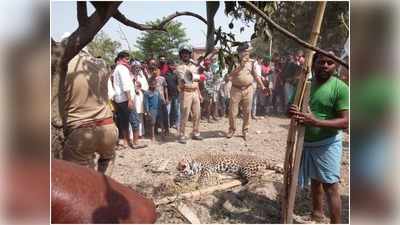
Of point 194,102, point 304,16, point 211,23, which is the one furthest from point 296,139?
point 194,102

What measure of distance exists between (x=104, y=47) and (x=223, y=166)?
1655mm

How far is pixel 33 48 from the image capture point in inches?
122

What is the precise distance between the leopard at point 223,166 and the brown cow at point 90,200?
128 cm

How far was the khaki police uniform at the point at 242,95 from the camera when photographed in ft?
14.7

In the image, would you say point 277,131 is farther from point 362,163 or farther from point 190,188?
point 362,163

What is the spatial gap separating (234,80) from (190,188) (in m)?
1.13

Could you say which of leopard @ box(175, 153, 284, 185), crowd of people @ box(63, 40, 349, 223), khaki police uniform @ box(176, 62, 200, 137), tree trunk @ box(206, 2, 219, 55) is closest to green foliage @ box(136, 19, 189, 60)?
crowd of people @ box(63, 40, 349, 223)

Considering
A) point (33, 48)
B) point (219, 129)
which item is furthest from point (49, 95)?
point (219, 129)

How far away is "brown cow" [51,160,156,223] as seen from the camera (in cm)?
279

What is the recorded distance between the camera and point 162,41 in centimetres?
387

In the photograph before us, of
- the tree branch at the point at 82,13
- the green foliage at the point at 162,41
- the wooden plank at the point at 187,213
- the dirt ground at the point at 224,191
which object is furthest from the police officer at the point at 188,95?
the tree branch at the point at 82,13

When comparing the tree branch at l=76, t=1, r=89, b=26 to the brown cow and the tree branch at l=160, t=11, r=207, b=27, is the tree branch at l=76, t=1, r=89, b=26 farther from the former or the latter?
the brown cow

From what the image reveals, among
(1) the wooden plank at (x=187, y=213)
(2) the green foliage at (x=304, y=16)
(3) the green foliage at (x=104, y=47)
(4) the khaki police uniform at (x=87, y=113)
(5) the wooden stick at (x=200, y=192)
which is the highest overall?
(2) the green foliage at (x=304, y=16)

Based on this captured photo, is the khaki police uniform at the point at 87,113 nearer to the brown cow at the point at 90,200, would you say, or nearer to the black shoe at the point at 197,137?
the brown cow at the point at 90,200
